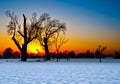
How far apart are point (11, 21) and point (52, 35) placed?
10251mm

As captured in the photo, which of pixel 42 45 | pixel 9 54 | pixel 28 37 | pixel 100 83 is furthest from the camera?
pixel 9 54

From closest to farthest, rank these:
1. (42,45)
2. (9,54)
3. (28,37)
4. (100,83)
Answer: (100,83) → (28,37) → (42,45) → (9,54)

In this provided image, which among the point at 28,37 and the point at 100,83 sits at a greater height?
the point at 28,37

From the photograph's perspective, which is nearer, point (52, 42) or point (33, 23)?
point (33, 23)

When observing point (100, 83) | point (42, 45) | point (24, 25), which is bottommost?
point (100, 83)

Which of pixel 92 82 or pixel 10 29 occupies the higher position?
pixel 10 29

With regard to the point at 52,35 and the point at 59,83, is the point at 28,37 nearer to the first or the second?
the point at 52,35

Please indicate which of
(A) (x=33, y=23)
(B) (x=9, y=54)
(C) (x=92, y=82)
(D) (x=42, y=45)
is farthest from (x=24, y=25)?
(B) (x=9, y=54)

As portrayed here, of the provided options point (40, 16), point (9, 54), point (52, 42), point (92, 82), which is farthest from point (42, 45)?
point (9, 54)

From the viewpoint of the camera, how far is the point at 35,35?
183ft

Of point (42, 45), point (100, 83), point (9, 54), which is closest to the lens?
point (100, 83)

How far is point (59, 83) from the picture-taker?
15180 millimetres

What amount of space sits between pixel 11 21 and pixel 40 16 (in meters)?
6.12

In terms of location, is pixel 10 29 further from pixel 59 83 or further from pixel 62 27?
pixel 59 83
